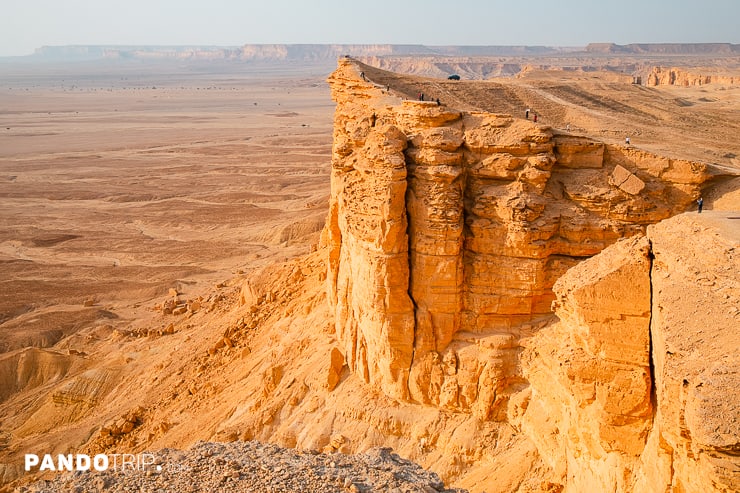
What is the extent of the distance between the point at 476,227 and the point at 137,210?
2104 inches

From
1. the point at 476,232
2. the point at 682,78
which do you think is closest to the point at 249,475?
the point at 476,232

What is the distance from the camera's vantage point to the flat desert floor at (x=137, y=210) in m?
40.5

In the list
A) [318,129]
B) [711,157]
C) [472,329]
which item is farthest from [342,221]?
[318,129]

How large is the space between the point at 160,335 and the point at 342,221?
584 inches

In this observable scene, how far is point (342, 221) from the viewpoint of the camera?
18844mm

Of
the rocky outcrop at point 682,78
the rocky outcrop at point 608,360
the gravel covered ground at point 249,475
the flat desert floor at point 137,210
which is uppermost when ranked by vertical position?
the rocky outcrop at point 682,78

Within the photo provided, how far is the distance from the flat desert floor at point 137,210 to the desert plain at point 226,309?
10.2 inches

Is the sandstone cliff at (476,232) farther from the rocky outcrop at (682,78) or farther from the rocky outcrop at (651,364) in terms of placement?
the rocky outcrop at (682,78)

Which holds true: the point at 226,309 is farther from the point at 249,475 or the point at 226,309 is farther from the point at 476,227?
the point at 249,475

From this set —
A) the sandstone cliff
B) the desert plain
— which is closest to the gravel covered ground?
the desert plain

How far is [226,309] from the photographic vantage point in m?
30.0

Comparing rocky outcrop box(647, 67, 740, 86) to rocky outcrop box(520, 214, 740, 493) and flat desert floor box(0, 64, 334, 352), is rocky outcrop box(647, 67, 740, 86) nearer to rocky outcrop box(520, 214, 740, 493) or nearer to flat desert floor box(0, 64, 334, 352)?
flat desert floor box(0, 64, 334, 352)

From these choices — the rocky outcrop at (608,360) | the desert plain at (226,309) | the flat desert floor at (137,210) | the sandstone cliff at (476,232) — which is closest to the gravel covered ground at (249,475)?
the desert plain at (226,309)

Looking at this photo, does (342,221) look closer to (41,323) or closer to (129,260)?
(41,323)
